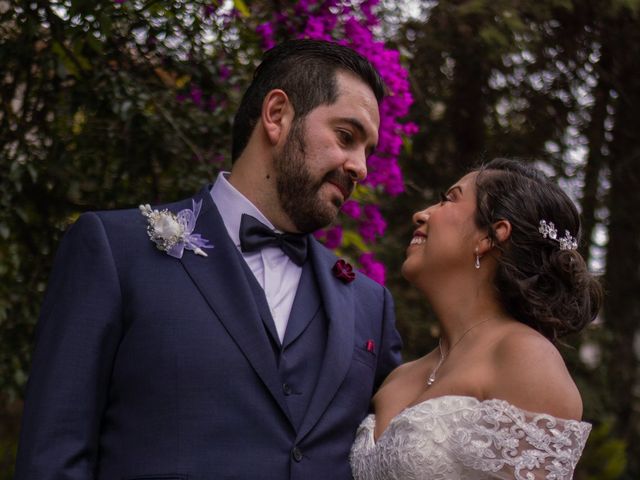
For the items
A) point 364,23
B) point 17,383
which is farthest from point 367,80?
point 17,383

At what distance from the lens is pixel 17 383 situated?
13.2 ft

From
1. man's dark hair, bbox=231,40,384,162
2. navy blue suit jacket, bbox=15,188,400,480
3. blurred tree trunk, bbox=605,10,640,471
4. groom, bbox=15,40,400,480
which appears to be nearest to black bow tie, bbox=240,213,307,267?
groom, bbox=15,40,400,480

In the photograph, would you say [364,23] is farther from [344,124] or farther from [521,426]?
[521,426]

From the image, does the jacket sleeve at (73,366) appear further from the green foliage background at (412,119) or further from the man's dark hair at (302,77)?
the green foliage background at (412,119)

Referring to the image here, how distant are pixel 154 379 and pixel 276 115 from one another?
1.07m

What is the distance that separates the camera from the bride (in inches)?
111

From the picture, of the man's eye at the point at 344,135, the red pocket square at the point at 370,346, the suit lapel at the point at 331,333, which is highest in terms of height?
the man's eye at the point at 344,135

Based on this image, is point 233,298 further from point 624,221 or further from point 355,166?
point 624,221

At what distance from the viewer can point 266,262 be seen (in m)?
3.09

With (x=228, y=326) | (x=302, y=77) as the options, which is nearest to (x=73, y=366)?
(x=228, y=326)

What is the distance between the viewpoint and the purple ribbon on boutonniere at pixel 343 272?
328 centimetres

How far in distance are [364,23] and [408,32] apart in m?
2.07

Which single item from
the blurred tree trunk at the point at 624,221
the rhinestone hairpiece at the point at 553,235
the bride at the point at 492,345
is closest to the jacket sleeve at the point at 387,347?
the bride at the point at 492,345

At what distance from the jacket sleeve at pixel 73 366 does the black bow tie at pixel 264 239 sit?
1.52 feet
